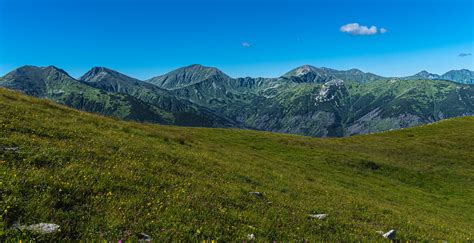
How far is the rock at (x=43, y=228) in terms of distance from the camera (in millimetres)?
7692

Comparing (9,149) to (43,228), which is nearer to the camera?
(43,228)

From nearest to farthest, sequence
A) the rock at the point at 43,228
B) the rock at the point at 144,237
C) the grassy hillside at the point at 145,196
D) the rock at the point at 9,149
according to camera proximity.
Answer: the rock at the point at 43,228, the rock at the point at 144,237, the grassy hillside at the point at 145,196, the rock at the point at 9,149

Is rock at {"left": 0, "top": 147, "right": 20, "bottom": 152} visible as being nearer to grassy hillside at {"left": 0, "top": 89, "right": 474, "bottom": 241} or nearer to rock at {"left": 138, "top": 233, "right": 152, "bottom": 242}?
grassy hillside at {"left": 0, "top": 89, "right": 474, "bottom": 241}

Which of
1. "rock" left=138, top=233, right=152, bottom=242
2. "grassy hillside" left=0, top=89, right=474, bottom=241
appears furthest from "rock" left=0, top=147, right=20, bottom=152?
"rock" left=138, top=233, right=152, bottom=242

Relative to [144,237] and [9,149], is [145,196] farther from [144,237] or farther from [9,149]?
A: [9,149]

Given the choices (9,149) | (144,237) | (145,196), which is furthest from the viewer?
(9,149)

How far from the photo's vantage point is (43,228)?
7859mm

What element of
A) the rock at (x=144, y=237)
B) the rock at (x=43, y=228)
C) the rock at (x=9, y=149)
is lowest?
the rock at (x=144, y=237)

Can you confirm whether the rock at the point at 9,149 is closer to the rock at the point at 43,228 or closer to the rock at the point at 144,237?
the rock at the point at 43,228

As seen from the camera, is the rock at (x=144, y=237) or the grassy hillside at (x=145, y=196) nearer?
the rock at (x=144, y=237)

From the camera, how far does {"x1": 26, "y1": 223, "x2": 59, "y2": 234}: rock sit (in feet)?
25.2

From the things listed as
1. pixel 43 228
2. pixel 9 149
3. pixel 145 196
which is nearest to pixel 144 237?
pixel 43 228

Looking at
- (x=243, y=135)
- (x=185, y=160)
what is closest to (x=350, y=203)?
(x=185, y=160)

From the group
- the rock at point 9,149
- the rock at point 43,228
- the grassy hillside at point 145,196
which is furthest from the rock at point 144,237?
the rock at point 9,149
